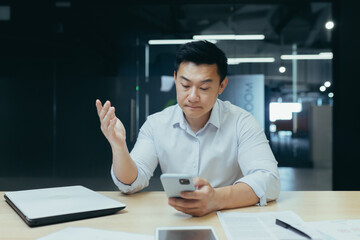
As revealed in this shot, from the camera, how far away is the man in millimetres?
1305

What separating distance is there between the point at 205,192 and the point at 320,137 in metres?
3.92

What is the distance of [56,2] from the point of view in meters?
4.27

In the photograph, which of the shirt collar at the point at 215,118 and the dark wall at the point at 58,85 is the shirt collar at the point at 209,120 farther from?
the dark wall at the point at 58,85

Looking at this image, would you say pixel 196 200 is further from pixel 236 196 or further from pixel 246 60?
pixel 246 60

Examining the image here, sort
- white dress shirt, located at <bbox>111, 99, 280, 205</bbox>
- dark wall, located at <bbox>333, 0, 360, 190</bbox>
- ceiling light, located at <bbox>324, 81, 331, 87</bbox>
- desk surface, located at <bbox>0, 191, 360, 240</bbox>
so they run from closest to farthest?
desk surface, located at <bbox>0, 191, 360, 240</bbox>, white dress shirt, located at <bbox>111, 99, 280, 205</bbox>, dark wall, located at <bbox>333, 0, 360, 190</bbox>, ceiling light, located at <bbox>324, 81, 331, 87</bbox>

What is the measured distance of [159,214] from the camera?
3.68 feet

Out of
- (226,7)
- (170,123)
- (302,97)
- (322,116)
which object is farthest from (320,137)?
(170,123)

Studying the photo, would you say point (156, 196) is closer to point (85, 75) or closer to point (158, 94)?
point (158, 94)

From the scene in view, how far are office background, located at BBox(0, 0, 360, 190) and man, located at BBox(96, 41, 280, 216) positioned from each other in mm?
2512

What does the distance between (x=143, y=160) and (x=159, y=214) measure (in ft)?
1.68

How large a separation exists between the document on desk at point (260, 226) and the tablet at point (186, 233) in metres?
0.05

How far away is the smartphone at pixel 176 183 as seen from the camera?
3.27ft

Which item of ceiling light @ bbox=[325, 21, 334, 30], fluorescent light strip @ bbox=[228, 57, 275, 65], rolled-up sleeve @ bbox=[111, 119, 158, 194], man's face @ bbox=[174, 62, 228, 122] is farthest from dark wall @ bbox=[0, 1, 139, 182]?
man's face @ bbox=[174, 62, 228, 122]

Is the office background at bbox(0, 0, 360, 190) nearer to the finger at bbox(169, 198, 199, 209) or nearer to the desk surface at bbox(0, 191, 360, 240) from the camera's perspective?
the desk surface at bbox(0, 191, 360, 240)
